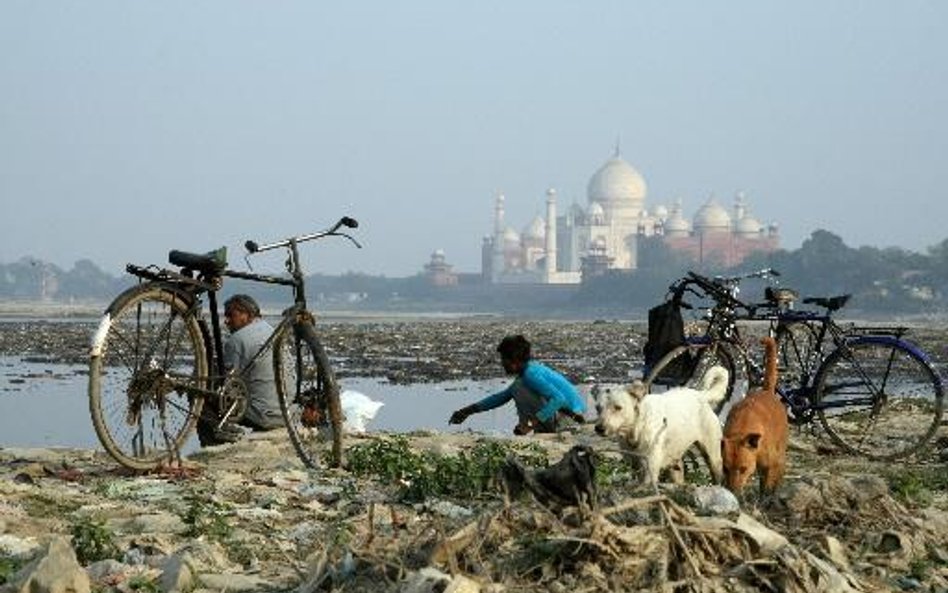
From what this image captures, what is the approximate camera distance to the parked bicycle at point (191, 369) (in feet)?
21.6

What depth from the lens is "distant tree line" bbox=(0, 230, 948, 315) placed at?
93875 mm

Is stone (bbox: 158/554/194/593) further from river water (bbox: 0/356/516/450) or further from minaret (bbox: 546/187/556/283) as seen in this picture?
minaret (bbox: 546/187/556/283)

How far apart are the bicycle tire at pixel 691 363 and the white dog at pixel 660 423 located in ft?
6.16

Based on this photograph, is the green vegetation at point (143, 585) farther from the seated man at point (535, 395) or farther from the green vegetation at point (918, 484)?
the seated man at point (535, 395)

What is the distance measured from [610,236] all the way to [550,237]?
9778 millimetres

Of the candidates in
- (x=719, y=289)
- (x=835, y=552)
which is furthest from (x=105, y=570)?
(x=719, y=289)

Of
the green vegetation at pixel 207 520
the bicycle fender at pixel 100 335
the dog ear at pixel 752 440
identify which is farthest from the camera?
the bicycle fender at pixel 100 335

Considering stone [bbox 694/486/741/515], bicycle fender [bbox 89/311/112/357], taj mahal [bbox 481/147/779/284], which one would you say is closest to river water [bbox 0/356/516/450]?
bicycle fender [bbox 89/311/112/357]

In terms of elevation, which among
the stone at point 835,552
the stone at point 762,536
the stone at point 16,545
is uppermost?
the stone at point 762,536

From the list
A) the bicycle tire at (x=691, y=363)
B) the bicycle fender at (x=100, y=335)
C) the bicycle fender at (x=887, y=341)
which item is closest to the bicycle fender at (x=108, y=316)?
the bicycle fender at (x=100, y=335)

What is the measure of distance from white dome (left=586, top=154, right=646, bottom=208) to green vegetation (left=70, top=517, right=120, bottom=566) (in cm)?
13226

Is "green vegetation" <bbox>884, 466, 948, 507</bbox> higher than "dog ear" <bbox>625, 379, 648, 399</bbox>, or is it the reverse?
"dog ear" <bbox>625, 379, 648, 399</bbox>

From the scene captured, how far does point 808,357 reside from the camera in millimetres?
8180

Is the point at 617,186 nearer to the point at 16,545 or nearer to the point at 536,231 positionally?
the point at 536,231
